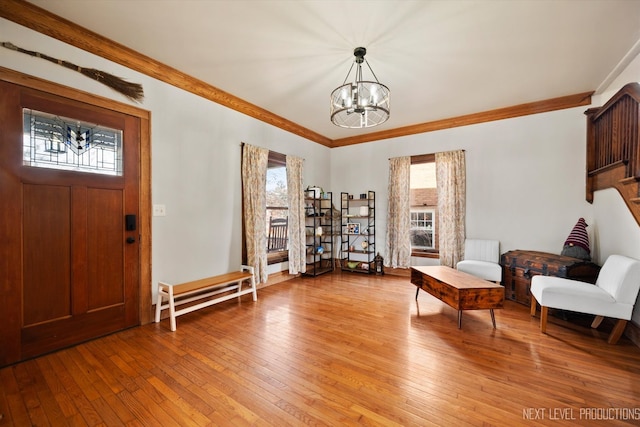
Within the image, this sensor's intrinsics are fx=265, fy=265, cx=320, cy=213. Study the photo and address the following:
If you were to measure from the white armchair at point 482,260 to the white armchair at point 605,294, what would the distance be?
0.95 m

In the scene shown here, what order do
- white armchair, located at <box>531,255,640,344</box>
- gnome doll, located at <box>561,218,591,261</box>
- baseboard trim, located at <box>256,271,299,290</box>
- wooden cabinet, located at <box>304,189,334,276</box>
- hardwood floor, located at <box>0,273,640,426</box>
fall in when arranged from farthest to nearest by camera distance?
wooden cabinet, located at <box>304,189,334,276</box>
baseboard trim, located at <box>256,271,299,290</box>
gnome doll, located at <box>561,218,591,261</box>
white armchair, located at <box>531,255,640,344</box>
hardwood floor, located at <box>0,273,640,426</box>

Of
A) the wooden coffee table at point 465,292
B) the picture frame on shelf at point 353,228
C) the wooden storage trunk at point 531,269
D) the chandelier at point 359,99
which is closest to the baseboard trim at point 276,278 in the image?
the picture frame on shelf at point 353,228

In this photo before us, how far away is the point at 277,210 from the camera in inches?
191

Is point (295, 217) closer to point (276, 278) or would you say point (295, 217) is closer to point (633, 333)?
point (276, 278)

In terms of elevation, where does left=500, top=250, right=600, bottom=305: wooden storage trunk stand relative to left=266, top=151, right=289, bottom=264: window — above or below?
below

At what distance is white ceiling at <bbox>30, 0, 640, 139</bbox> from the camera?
7.05ft

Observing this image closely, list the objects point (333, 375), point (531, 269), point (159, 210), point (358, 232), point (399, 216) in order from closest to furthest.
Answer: point (333, 375) < point (159, 210) < point (531, 269) < point (399, 216) < point (358, 232)

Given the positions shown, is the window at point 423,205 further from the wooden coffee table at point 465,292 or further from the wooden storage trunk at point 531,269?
the wooden coffee table at point 465,292

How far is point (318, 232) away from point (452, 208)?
8.13 feet

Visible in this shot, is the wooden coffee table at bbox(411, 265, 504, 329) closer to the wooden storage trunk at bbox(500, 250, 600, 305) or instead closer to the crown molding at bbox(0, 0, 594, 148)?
the wooden storage trunk at bbox(500, 250, 600, 305)

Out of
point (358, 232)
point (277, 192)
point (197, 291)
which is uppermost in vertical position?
point (277, 192)

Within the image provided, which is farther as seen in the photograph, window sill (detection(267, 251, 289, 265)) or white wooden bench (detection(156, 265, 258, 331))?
window sill (detection(267, 251, 289, 265))

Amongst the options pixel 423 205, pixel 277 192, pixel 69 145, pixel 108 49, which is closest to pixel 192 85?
pixel 108 49

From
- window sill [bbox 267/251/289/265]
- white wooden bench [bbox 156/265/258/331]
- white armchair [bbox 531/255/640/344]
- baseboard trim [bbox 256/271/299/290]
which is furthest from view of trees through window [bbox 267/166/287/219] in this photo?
white armchair [bbox 531/255/640/344]
